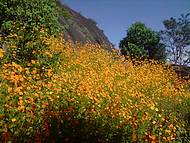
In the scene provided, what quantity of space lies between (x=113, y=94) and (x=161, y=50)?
25831 mm

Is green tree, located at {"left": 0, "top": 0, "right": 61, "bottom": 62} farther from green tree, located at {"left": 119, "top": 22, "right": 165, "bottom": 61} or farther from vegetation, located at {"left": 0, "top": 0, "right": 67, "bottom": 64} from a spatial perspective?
green tree, located at {"left": 119, "top": 22, "right": 165, "bottom": 61}

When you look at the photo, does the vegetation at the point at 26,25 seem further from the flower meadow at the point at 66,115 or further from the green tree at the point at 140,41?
the green tree at the point at 140,41

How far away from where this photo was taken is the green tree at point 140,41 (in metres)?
31.4

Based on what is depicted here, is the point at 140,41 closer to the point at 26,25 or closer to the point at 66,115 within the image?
the point at 26,25

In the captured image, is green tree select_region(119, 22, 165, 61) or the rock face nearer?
the rock face

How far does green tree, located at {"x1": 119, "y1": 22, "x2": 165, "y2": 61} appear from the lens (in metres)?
31.4

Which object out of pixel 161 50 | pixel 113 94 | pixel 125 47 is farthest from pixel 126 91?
pixel 161 50

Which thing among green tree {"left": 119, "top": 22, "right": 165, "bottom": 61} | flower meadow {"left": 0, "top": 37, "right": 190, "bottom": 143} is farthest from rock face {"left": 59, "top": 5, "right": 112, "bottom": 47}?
flower meadow {"left": 0, "top": 37, "right": 190, "bottom": 143}

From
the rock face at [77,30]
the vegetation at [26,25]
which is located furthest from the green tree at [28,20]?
the rock face at [77,30]

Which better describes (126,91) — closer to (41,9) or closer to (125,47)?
(41,9)

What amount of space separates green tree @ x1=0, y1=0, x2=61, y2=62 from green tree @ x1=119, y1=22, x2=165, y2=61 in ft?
56.2

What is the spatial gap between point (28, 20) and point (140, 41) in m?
19.5

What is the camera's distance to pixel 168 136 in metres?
8.32

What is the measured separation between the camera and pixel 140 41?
31906mm
